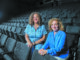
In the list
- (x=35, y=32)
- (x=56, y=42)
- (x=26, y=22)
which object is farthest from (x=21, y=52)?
(x=26, y=22)

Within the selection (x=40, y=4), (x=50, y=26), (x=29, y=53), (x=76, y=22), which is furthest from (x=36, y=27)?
(x=40, y=4)

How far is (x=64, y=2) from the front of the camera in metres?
9.80

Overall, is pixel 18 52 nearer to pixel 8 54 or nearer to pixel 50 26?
pixel 8 54

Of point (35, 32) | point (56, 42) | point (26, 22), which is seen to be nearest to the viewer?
point (56, 42)

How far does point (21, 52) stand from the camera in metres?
2.23

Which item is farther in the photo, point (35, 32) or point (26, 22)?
point (26, 22)

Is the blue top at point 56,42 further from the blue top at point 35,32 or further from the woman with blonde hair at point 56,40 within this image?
the blue top at point 35,32

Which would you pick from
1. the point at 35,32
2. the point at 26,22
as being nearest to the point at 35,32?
the point at 35,32

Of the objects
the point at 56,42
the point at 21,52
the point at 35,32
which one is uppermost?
the point at 35,32

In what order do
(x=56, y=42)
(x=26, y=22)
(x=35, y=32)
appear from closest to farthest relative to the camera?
(x=56, y=42) < (x=35, y=32) < (x=26, y=22)

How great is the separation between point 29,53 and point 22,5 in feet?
42.1

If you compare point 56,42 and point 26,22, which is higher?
point 26,22

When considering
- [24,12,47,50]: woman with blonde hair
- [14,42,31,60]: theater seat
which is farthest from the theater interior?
[24,12,47,50]: woman with blonde hair

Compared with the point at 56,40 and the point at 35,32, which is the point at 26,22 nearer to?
the point at 35,32
